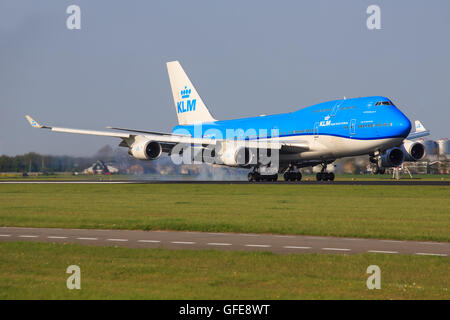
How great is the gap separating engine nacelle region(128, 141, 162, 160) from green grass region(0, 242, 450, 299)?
4192cm

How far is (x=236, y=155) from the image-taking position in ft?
198

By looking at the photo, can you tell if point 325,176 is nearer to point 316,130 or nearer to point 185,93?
point 316,130

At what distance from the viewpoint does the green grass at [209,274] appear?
12.4 meters

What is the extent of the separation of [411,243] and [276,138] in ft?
142

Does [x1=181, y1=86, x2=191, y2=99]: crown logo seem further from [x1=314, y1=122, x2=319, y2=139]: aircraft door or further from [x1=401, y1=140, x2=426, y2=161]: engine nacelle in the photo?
[x1=401, y1=140, x2=426, y2=161]: engine nacelle

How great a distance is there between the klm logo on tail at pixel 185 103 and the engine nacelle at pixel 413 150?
28099 mm

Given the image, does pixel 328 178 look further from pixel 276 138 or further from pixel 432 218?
pixel 432 218

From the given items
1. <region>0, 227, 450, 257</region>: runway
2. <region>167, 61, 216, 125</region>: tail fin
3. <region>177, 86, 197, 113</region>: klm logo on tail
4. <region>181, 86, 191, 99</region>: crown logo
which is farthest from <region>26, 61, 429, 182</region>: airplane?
<region>0, 227, 450, 257</region>: runway

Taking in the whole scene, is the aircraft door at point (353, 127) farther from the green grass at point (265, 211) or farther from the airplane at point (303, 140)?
the green grass at point (265, 211)

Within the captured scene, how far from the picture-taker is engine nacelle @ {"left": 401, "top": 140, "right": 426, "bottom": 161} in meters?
60.2

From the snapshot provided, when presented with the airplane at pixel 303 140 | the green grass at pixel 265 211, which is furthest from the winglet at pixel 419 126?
the green grass at pixel 265 211
